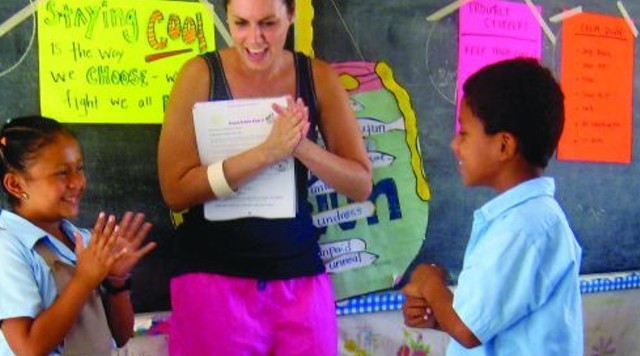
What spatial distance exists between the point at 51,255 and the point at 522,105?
93 cm

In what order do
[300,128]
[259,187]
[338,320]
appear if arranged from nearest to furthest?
[300,128], [259,187], [338,320]

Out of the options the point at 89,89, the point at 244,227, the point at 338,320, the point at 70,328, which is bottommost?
the point at 338,320

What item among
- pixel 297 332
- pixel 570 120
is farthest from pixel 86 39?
pixel 570 120

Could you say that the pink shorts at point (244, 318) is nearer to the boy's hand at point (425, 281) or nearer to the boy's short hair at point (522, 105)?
the boy's hand at point (425, 281)

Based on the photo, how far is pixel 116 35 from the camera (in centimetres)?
173

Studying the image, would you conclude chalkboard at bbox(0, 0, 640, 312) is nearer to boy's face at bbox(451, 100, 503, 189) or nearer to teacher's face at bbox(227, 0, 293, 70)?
teacher's face at bbox(227, 0, 293, 70)

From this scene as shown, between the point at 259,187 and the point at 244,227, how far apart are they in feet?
0.34

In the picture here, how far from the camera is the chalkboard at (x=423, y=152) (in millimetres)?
1743

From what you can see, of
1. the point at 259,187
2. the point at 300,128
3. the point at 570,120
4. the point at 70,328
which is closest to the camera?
the point at 70,328

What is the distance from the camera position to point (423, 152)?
218cm

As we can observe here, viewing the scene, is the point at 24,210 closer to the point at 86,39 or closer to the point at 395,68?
the point at 86,39

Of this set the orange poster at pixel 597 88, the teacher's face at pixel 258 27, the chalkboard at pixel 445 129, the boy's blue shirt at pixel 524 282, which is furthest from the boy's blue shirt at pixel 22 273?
the orange poster at pixel 597 88

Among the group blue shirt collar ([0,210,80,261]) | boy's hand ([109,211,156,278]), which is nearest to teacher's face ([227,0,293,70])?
boy's hand ([109,211,156,278])

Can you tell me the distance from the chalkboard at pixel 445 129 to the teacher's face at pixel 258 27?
385mm
